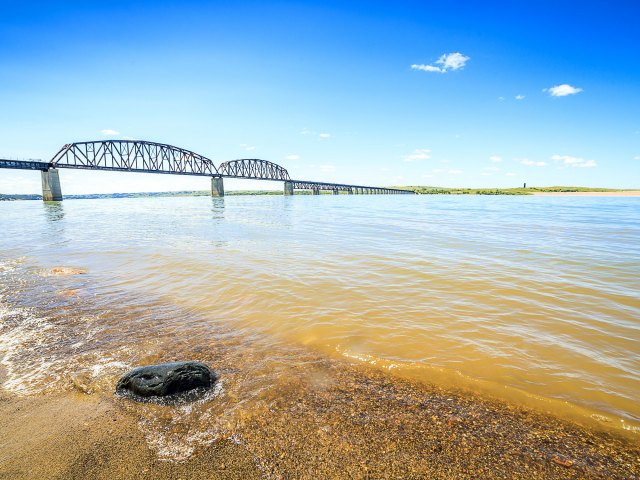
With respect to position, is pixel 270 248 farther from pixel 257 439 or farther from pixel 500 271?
pixel 257 439

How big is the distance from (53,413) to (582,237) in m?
25.5

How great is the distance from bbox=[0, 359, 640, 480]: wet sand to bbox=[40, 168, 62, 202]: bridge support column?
375 ft

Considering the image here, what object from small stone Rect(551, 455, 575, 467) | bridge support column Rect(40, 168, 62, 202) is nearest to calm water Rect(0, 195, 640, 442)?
small stone Rect(551, 455, 575, 467)

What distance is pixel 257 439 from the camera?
11.5ft

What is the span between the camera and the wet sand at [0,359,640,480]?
311 cm

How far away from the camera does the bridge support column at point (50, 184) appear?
296 ft

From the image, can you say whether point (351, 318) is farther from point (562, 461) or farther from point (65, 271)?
point (65, 271)

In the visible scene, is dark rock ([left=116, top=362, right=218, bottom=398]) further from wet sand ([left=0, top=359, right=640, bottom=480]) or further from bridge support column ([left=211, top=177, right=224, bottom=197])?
bridge support column ([left=211, top=177, right=224, bottom=197])

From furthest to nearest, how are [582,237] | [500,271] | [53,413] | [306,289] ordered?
[582,237]
[500,271]
[306,289]
[53,413]

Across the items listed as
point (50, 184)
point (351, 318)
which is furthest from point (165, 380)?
point (50, 184)

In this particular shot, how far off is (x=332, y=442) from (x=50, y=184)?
385 feet

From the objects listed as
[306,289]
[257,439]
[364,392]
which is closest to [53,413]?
[257,439]

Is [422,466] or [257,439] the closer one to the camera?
[422,466]

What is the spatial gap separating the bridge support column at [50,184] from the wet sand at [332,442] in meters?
114
